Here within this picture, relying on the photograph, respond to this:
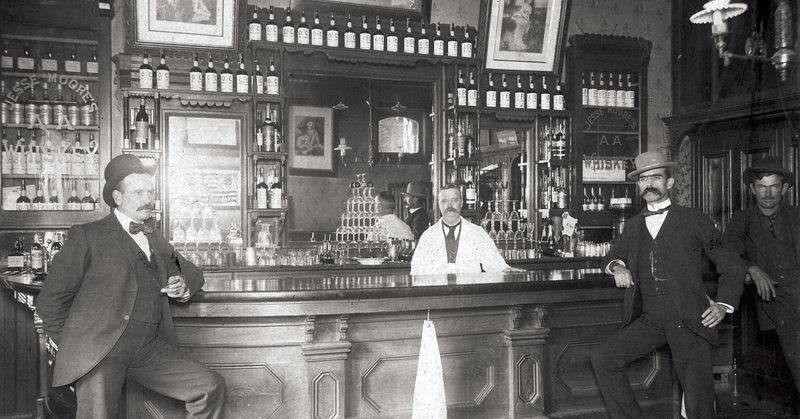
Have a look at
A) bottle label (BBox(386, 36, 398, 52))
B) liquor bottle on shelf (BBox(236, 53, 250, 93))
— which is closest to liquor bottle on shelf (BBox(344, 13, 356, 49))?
bottle label (BBox(386, 36, 398, 52))

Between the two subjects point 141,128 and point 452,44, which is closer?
point 141,128

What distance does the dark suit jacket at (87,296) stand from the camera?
2666 millimetres

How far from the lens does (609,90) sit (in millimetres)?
7043

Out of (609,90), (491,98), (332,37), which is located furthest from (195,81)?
(609,90)

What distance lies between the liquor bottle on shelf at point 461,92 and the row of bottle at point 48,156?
3418 millimetres

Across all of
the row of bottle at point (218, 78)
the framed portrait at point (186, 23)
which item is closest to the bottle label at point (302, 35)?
the row of bottle at point (218, 78)

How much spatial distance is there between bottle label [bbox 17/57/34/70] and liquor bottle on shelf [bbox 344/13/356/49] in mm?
2695

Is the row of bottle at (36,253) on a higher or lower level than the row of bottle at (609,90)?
lower

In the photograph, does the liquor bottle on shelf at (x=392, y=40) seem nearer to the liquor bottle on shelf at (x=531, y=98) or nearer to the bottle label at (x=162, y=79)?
the liquor bottle on shelf at (x=531, y=98)

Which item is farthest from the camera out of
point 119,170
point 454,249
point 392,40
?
point 392,40

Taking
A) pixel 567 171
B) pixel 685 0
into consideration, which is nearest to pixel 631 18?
pixel 685 0

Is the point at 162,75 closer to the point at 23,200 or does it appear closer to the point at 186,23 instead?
the point at 186,23

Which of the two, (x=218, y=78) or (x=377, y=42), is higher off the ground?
(x=377, y=42)

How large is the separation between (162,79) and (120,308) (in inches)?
130
